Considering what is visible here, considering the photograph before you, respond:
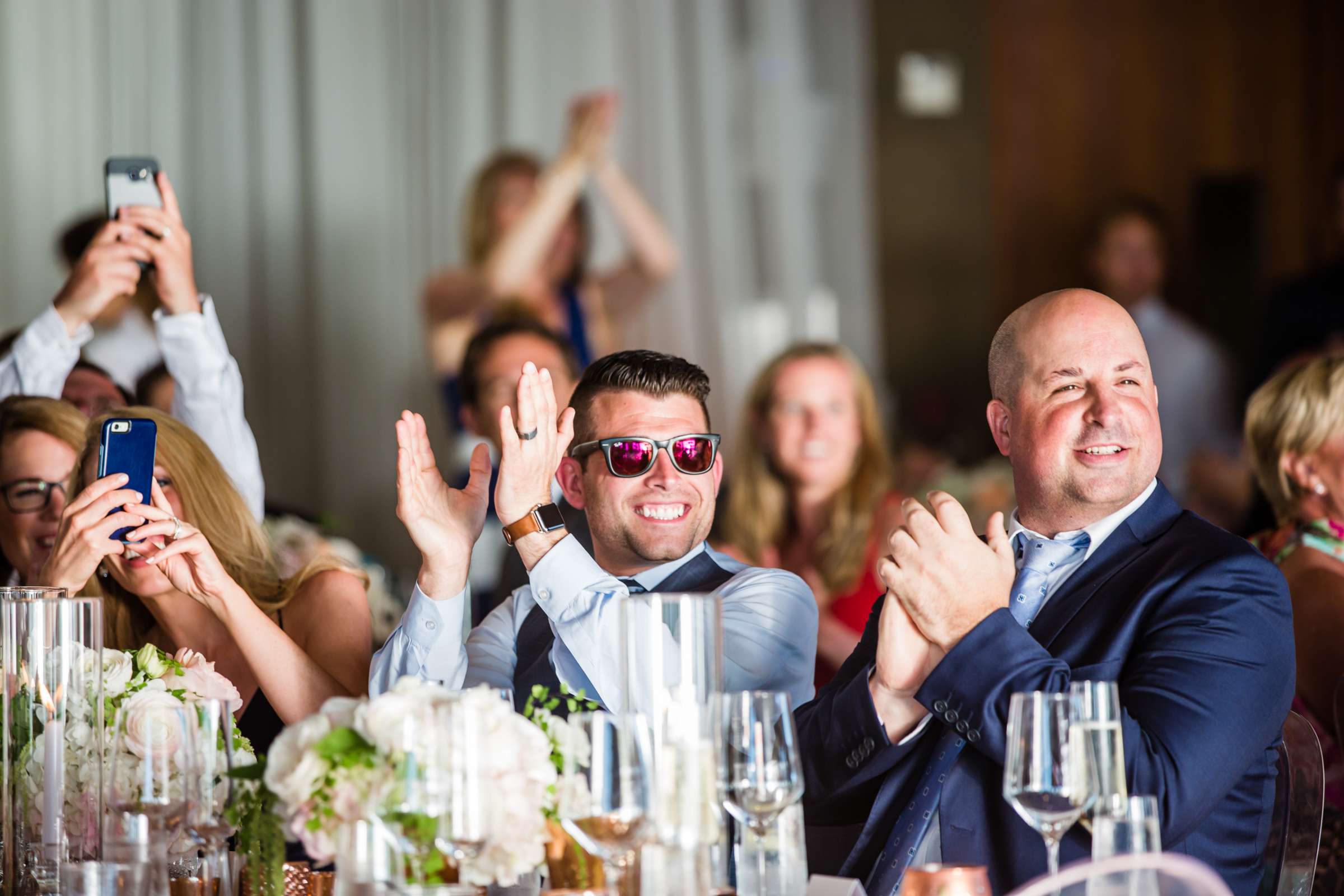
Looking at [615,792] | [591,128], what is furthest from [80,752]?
[591,128]

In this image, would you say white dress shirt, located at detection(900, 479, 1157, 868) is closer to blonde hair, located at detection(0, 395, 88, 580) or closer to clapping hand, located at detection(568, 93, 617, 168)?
blonde hair, located at detection(0, 395, 88, 580)

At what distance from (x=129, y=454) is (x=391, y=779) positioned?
1.09m

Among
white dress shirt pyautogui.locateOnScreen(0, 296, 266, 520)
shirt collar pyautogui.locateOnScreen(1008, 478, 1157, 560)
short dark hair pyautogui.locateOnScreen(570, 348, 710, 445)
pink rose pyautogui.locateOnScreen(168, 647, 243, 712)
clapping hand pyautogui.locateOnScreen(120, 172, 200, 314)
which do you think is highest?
clapping hand pyautogui.locateOnScreen(120, 172, 200, 314)

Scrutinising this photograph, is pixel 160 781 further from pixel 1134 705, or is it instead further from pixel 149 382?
pixel 149 382

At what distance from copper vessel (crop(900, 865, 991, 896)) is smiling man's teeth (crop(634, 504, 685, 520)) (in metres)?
0.84

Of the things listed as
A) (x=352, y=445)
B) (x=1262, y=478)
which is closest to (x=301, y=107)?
(x=352, y=445)

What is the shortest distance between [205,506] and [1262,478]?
198cm

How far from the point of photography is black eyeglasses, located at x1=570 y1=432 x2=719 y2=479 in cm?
235

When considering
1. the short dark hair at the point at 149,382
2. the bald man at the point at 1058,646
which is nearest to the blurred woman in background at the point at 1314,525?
the bald man at the point at 1058,646

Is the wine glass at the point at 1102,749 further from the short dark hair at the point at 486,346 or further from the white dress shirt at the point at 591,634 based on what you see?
the short dark hair at the point at 486,346

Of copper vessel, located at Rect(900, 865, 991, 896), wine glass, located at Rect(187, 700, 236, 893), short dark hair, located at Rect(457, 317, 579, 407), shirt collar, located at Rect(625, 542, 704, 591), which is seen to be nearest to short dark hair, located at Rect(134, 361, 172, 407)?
short dark hair, located at Rect(457, 317, 579, 407)

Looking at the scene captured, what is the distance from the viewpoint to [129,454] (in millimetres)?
2406

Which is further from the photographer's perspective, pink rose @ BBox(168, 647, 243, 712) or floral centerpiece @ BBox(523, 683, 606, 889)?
pink rose @ BBox(168, 647, 243, 712)

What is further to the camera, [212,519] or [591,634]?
[212,519]
